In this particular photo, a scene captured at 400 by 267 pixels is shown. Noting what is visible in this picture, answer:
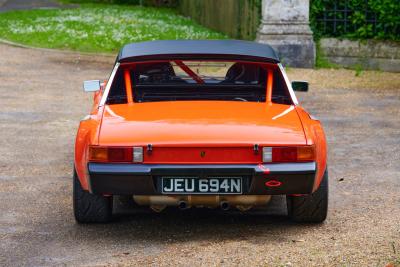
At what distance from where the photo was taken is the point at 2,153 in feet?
35.2

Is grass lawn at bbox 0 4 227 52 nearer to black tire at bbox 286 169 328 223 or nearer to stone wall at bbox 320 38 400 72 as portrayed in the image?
stone wall at bbox 320 38 400 72

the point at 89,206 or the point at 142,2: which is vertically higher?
the point at 89,206

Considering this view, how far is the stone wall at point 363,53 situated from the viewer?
19.7 m

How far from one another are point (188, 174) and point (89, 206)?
0.93m

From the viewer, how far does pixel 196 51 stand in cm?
820

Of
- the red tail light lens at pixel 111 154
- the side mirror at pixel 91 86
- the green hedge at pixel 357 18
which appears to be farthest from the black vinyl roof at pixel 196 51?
the green hedge at pixel 357 18

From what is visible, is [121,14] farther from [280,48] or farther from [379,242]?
[379,242]

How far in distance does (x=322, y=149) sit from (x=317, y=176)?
0.26 m

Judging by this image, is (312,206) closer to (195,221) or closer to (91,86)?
(195,221)

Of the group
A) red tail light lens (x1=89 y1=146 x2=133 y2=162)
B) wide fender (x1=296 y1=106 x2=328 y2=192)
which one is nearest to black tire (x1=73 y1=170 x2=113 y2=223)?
red tail light lens (x1=89 y1=146 x2=133 y2=162)

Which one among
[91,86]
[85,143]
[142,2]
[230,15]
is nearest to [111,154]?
[85,143]

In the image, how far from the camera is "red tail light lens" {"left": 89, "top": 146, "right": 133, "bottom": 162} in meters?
6.89

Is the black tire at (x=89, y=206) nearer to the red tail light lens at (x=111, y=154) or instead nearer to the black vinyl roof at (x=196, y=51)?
the red tail light lens at (x=111, y=154)

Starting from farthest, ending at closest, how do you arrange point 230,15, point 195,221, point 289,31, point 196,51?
1. point 230,15
2. point 289,31
3. point 196,51
4. point 195,221
